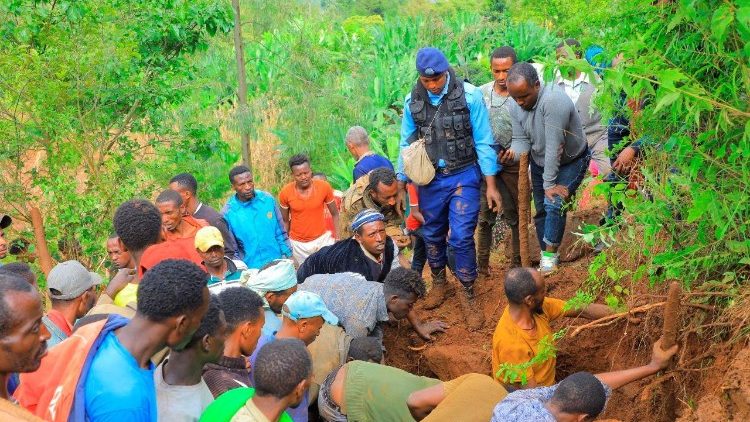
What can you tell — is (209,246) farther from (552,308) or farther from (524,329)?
(552,308)

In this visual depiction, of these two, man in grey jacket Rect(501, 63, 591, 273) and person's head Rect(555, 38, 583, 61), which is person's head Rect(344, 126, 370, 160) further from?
person's head Rect(555, 38, 583, 61)

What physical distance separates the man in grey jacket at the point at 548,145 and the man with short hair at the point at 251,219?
81.8 inches

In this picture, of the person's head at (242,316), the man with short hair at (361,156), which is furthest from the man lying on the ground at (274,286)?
the man with short hair at (361,156)

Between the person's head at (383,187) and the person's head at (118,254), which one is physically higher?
the person's head at (118,254)

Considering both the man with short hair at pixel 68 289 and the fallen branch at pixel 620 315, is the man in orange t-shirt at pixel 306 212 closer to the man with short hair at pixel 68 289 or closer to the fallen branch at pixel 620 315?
the man with short hair at pixel 68 289

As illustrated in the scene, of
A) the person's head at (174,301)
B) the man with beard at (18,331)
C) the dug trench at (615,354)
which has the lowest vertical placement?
the dug trench at (615,354)

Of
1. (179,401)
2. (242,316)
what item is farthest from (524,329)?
(179,401)

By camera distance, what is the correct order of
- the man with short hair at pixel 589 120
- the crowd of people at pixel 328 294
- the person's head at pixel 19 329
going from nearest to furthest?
the person's head at pixel 19 329, the crowd of people at pixel 328 294, the man with short hair at pixel 589 120

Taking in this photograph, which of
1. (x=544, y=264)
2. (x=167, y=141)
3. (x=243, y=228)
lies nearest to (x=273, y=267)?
(x=243, y=228)

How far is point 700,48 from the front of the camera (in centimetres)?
416

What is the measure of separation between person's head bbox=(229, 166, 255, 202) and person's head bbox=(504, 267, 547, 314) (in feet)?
9.37

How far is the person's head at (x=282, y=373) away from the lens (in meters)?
3.65

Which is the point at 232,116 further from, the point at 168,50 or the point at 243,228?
the point at 243,228

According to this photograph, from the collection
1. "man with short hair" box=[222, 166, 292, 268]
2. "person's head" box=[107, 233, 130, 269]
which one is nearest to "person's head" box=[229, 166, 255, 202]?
"man with short hair" box=[222, 166, 292, 268]
